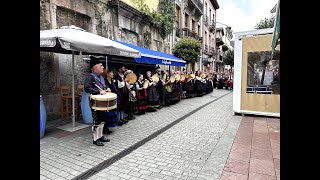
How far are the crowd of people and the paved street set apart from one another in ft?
1.41

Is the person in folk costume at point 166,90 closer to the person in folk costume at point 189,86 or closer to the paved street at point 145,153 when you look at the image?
the person in folk costume at point 189,86

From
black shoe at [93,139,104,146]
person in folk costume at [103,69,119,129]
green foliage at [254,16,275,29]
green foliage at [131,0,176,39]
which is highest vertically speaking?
green foliage at [254,16,275,29]

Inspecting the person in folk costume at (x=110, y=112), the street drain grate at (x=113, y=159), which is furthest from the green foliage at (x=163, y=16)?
the street drain grate at (x=113, y=159)

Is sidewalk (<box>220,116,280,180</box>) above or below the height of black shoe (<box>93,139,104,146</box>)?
below

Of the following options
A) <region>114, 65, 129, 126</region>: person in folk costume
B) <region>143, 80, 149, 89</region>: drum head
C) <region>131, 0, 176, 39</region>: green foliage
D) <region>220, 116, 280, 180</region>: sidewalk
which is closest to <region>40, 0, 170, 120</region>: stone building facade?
<region>131, 0, 176, 39</region>: green foliage

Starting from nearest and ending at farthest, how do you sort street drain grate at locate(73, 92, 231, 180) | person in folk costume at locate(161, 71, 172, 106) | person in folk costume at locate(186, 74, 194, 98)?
street drain grate at locate(73, 92, 231, 180), person in folk costume at locate(161, 71, 172, 106), person in folk costume at locate(186, 74, 194, 98)


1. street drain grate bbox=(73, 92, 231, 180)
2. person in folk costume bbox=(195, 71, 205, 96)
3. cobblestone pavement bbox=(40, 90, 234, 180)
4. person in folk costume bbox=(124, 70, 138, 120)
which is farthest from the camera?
person in folk costume bbox=(195, 71, 205, 96)

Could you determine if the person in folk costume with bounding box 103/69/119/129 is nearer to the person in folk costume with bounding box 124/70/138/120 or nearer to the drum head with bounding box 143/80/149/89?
the person in folk costume with bounding box 124/70/138/120

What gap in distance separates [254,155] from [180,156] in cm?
144

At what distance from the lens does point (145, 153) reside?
4.61 m

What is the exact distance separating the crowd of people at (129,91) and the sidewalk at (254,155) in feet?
9.07

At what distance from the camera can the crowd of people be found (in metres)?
5.00
